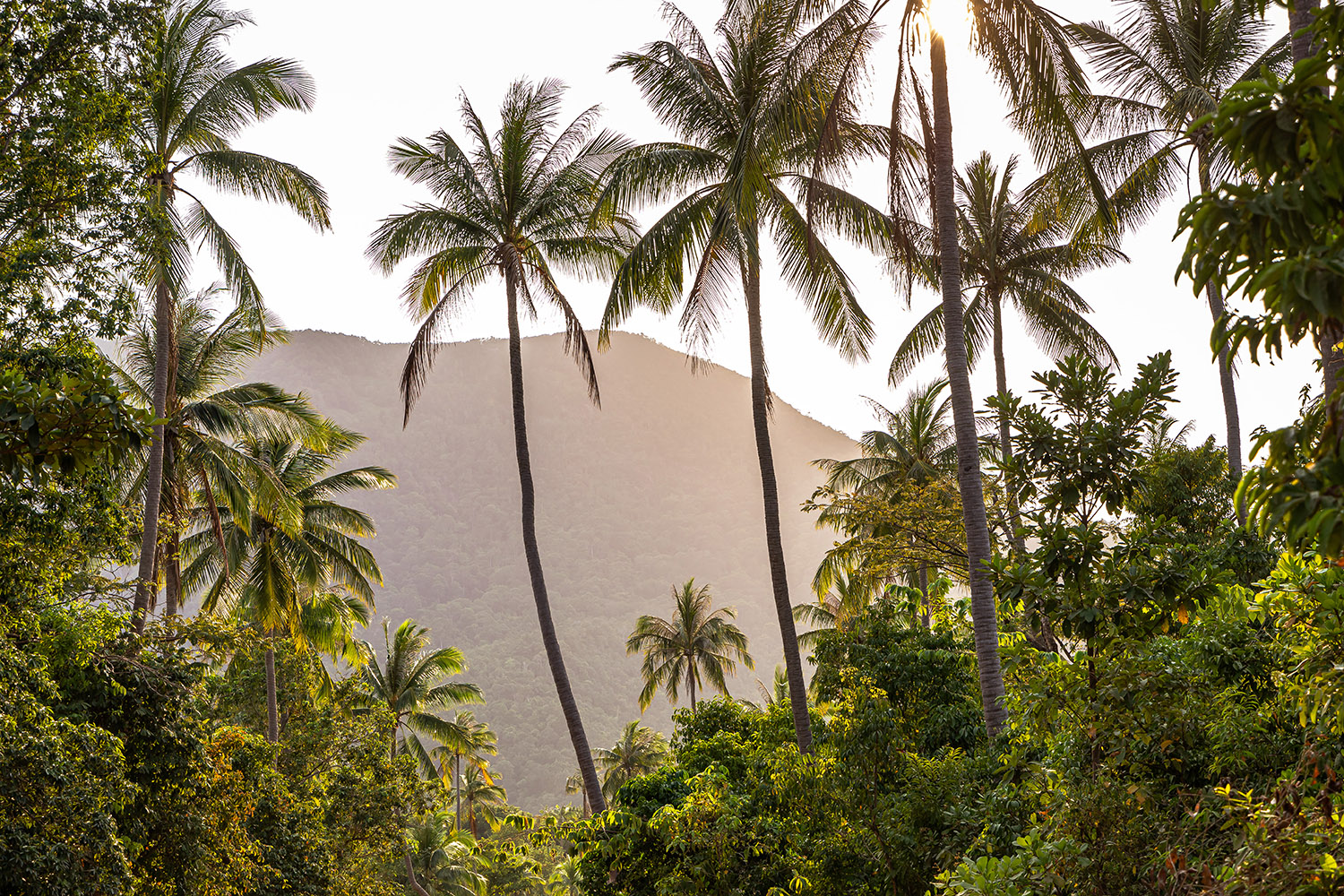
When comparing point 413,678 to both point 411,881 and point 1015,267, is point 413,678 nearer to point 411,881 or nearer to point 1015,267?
point 411,881

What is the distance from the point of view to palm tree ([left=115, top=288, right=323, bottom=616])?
1558 cm

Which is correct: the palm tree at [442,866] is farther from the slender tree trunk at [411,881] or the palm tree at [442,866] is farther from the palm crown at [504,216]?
the palm crown at [504,216]

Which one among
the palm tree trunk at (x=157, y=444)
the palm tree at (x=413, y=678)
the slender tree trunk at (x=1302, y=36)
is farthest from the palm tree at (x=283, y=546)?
the slender tree trunk at (x=1302, y=36)

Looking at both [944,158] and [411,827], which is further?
[411,827]

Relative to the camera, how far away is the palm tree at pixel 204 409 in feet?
51.1

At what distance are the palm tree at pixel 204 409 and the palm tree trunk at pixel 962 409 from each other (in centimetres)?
1103

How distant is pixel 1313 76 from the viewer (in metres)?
2.33

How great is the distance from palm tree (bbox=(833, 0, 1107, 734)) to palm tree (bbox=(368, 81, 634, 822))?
5872mm

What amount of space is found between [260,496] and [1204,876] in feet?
54.6

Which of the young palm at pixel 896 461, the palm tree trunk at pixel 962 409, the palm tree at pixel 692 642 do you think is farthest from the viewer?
the palm tree at pixel 692 642

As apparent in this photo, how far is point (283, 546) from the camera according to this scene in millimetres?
20453

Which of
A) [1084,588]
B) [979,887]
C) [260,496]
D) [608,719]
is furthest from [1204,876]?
[608,719]

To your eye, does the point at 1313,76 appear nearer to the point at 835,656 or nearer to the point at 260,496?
the point at 835,656

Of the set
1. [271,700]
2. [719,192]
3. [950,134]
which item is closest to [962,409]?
[950,134]
